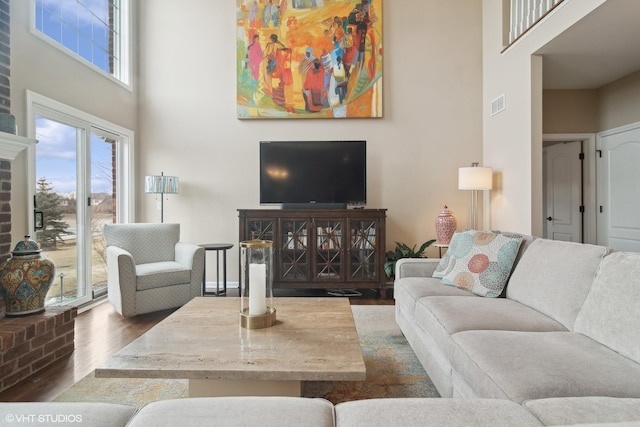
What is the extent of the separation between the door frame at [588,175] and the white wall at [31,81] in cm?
499

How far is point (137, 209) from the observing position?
422 cm

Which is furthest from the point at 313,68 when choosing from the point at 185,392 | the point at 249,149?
the point at 185,392

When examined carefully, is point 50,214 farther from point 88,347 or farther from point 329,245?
point 329,245

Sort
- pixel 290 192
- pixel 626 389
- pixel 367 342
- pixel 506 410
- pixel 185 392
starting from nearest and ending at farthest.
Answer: pixel 506 410, pixel 626 389, pixel 185 392, pixel 367 342, pixel 290 192

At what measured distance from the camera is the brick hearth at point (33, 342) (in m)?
1.84

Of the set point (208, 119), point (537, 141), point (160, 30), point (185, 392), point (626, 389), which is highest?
point (160, 30)

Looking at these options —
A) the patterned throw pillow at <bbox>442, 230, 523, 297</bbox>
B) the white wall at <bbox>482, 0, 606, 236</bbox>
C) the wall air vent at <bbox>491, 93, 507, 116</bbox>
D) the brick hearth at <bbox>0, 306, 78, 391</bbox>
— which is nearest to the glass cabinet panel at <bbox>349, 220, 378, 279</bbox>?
the patterned throw pillow at <bbox>442, 230, 523, 297</bbox>

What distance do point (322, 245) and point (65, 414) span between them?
302 cm

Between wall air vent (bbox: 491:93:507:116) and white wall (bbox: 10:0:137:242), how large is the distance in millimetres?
4149

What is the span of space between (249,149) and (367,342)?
270 centimetres

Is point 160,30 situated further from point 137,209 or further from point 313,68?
point 137,209

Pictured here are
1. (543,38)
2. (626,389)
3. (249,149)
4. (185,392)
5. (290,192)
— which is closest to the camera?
(626,389)

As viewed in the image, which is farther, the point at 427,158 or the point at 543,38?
the point at 427,158

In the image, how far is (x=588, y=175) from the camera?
4219 millimetres
